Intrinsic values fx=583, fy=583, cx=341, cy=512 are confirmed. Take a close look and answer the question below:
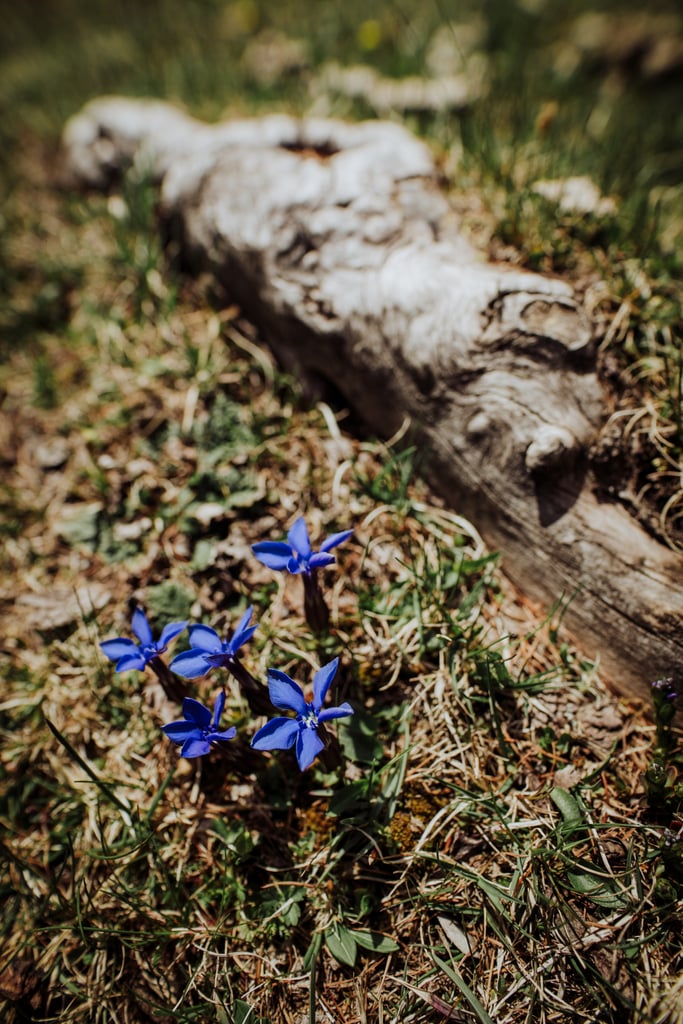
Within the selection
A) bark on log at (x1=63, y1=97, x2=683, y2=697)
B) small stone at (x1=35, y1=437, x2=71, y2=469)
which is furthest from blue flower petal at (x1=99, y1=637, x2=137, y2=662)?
small stone at (x1=35, y1=437, x2=71, y2=469)

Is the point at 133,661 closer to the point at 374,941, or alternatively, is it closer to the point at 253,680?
the point at 253,680

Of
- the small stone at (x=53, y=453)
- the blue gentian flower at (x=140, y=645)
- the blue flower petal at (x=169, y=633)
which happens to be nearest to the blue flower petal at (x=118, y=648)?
the blue gentian flower at (x=140, y=645)

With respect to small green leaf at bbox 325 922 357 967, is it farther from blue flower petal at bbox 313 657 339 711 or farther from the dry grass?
blue flower petal at bbox 313 657 339 711

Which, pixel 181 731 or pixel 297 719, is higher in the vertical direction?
pixel 297 719

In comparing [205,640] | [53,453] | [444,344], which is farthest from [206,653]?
[53,453]

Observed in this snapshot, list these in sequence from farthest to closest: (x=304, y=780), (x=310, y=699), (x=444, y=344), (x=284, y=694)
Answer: (x=444, y=344) → (x=310, y=699) → (x=304, y=780) → (x=284, y=694)

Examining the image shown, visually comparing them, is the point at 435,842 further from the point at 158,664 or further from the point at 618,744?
the point at 158,664
